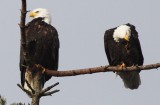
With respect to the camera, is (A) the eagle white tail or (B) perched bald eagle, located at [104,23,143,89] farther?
(A) the eagle white tail

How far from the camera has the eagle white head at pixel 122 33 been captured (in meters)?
7.53

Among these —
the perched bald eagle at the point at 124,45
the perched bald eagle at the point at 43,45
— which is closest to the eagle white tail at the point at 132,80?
the perched bald eagle at the point at 124,45

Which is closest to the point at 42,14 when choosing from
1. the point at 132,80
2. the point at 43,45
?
the point at 43,45

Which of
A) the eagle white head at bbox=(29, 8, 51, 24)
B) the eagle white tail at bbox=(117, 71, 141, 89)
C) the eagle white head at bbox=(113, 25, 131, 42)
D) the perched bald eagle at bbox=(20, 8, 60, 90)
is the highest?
the eagle white head at bbox=(29, 8, 51, 24)

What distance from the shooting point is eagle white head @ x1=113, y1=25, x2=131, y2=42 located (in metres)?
7.53

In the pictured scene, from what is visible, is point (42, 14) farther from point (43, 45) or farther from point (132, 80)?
point (132, 80)

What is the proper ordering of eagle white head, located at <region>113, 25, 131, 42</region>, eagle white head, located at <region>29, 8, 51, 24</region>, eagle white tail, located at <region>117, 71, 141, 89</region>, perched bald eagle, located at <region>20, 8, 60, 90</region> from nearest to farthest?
perched bald eagle, located at <region>20, 8, 60, 90</region> < eagle white head, located at <region>29, 8, 51, 24</region> < eagle white head, located at <region>113, 25, 131, 42</region> < eagle white tail, located at <region>117, 71, 141, 89</region>

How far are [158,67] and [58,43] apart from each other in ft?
7.88

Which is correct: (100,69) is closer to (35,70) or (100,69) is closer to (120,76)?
(35,70)

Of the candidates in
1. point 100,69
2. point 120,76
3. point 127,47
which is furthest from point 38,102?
point 120,76

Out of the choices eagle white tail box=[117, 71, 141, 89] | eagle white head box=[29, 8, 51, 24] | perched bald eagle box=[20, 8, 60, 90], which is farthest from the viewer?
eagle white tail box=[117, 71, 141, 89]

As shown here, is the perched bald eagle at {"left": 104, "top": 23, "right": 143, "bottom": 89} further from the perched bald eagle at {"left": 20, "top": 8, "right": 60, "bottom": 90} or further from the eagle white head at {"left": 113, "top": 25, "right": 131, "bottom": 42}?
the perched bald eagle at {"left": 20, "top": 8, "right": 60, "bottom": 90}

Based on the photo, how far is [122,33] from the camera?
24.8ft

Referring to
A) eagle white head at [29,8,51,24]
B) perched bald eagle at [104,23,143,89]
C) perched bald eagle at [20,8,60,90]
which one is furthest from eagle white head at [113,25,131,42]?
perched bald eagle at [20,8,60,90]
